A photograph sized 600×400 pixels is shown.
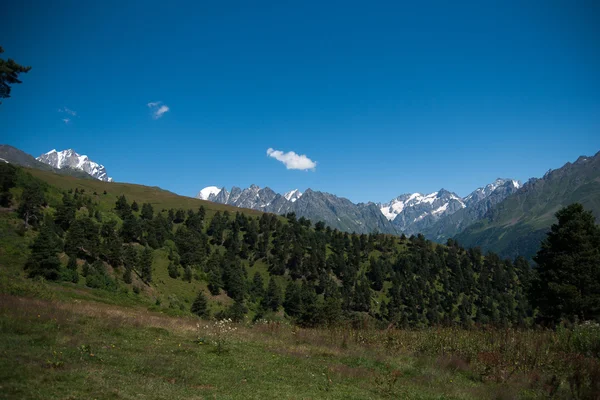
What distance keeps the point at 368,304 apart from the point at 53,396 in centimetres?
13874

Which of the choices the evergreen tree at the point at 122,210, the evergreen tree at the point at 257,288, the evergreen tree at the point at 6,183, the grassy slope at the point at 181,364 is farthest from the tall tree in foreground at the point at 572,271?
the evergreen tree at the point at 122,210

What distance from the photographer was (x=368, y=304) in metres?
138

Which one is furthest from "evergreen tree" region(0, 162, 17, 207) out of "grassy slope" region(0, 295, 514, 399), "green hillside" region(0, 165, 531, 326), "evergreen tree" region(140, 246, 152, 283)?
"grassy slope" region(0, 295, 514, 399)

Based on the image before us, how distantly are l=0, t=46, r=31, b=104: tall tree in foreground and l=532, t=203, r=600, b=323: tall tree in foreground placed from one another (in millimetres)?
→ 56886

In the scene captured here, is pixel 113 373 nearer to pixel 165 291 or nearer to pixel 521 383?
pixel 521 383

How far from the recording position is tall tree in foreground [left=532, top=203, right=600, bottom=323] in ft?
113

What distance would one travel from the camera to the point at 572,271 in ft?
116

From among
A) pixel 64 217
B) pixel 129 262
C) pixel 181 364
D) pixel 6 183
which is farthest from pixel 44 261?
pixel 6 183

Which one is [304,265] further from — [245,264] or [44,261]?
[44,261]

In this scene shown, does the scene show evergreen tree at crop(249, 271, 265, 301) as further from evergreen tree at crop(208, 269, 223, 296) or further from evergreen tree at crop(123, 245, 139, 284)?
evergreen tree at crop(123, 245, 139, 284)

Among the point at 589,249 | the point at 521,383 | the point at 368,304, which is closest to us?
the point at 521,383

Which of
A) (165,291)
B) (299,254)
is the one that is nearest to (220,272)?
(165,291)

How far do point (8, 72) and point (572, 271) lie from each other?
58.7m

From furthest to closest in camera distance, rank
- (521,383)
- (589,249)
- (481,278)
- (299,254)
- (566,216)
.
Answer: (481,278)
(299,254)
(566,216)
(589,249)
(521,383)
